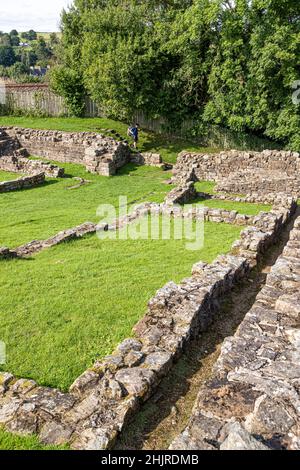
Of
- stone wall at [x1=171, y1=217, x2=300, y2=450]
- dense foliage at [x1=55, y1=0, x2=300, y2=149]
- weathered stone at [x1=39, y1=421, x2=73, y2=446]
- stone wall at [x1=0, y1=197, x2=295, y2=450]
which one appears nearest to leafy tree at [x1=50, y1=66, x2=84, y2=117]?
dense foliage at [x1=55, y1=0, x2=300, y2=149]

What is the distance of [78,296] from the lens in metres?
10.8

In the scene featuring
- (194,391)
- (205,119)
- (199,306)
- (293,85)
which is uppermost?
(293,85)

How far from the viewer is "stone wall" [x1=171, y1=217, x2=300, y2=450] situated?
4.97 metres

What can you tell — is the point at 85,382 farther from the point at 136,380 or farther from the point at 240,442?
the point at 240,442

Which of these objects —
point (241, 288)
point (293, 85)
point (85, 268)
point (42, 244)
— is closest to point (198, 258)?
point (241, 288)

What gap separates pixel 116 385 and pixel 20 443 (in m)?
1.69

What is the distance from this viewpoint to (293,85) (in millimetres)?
26938

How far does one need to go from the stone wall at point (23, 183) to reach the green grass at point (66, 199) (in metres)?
0.54

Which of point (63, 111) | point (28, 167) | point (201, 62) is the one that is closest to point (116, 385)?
point (28, 167)

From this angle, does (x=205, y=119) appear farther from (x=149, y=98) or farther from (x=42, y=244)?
(x=42, y=244)
